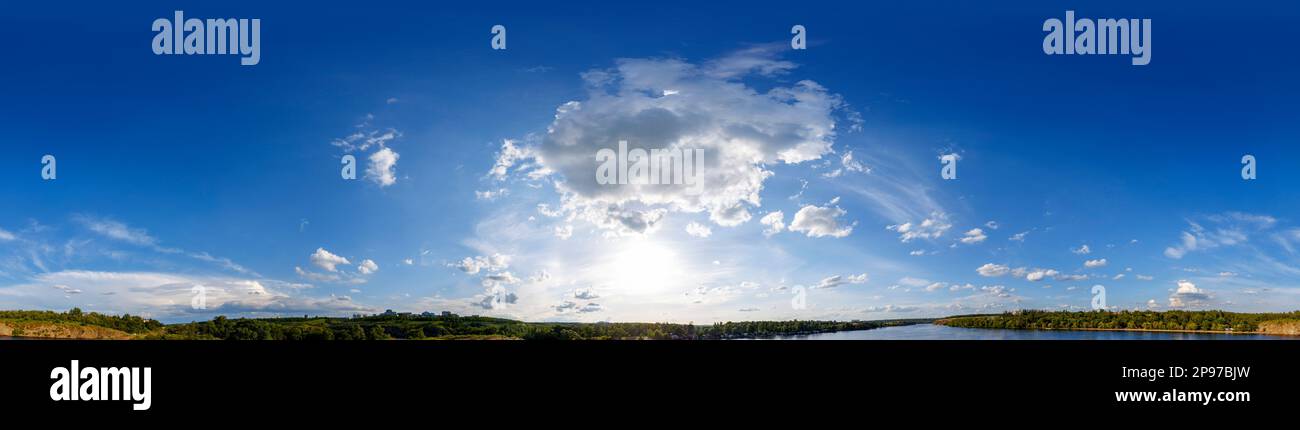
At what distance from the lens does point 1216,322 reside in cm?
18550
